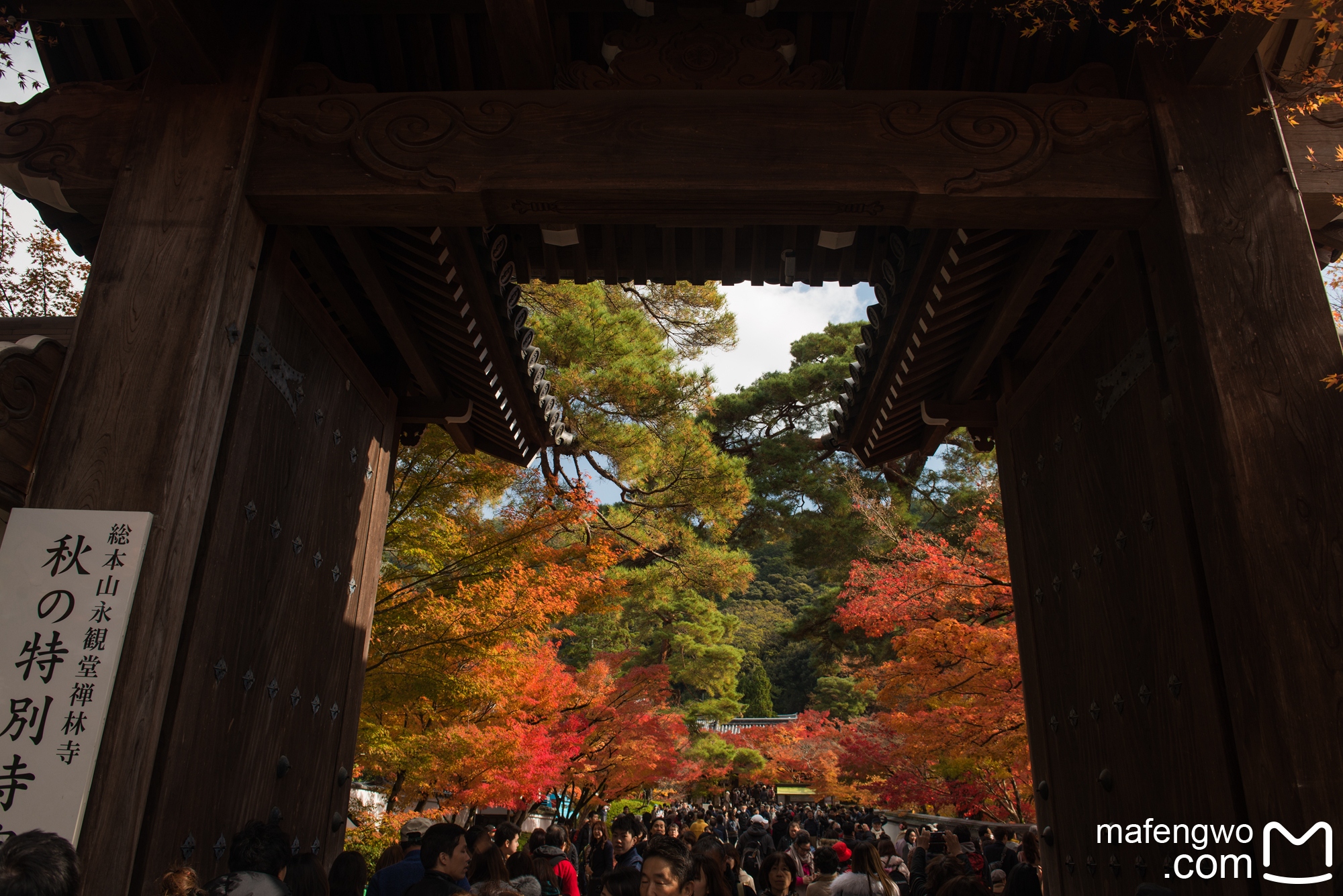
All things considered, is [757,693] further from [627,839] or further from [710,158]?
[710,158]

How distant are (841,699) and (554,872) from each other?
28728mm

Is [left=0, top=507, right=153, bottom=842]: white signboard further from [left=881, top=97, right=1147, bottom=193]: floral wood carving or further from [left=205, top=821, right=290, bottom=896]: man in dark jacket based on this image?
[left=881, top=97, right=1147, bottom=193]: floral wood carving

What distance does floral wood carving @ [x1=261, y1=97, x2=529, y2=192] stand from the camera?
3.81 meters

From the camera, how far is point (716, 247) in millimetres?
5234

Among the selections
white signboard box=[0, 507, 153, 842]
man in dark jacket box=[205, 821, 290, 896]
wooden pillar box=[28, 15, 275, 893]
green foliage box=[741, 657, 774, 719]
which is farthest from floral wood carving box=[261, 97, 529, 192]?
green foliage box=[741, 657, 774, 719]

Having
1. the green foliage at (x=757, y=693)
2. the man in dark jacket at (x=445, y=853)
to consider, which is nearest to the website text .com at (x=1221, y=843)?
the man in dark jacket at (x=445, y=853)

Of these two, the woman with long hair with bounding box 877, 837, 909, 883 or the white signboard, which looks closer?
the white signboard

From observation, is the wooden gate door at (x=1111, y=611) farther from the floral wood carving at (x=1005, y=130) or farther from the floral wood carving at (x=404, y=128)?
the floral wood carving at (x=404, y=128)

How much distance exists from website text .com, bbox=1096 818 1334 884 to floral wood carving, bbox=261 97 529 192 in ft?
13.6

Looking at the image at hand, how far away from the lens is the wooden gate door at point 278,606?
11.7 ft

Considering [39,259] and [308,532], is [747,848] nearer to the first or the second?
[308,532]

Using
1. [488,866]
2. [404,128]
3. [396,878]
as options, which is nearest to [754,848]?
[488,866]

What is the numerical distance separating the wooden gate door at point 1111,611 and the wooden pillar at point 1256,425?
0.17 m

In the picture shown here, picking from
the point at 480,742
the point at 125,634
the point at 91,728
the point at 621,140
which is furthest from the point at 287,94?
the point at 480,742
